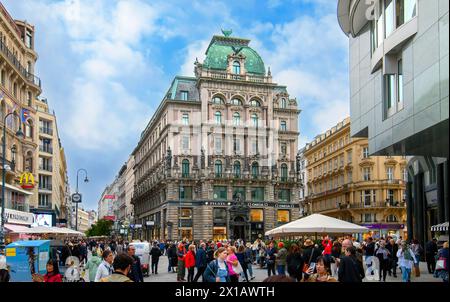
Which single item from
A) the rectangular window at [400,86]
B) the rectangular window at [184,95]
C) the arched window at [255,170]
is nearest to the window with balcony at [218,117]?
the rectangular window at [184,95]

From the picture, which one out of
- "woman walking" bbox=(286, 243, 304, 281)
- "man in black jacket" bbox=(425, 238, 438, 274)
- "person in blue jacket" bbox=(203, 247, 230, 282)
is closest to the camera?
"person in blue jacket" bbox=(203, 247, 230, 282)

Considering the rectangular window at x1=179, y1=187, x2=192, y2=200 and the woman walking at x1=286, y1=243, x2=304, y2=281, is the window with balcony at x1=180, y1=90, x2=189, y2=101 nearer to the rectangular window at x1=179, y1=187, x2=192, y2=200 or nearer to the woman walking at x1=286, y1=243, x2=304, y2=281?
the rectangular window at x1=179, y1=187, x2=192, y2=200

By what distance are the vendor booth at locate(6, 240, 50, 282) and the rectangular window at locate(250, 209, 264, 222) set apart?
61.6 metres

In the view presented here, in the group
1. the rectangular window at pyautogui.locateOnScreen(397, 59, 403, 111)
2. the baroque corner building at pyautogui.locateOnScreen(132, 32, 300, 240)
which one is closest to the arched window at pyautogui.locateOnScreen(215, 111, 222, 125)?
the baroque corner building at pyautogui.locateOnScreen(132, 32, 300, 240)

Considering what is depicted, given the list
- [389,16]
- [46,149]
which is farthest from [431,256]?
[46,149]

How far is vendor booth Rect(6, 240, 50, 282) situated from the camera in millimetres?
19156

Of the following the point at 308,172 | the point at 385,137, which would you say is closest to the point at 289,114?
the point at 308,172

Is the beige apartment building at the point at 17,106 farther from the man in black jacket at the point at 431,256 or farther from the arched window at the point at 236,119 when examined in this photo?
the arched window at the point at 236,119

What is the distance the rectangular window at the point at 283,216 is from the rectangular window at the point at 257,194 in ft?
11.1

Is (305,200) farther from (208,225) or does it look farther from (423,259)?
(423,259)

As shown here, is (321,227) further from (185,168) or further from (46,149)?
(46,149)

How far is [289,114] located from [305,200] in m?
14.4

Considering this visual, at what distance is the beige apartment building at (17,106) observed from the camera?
42.7m
